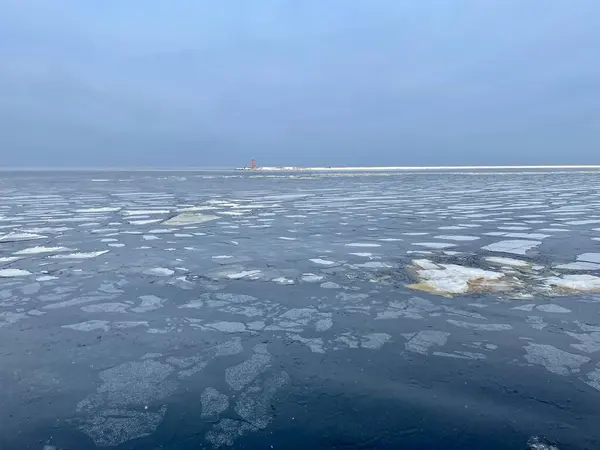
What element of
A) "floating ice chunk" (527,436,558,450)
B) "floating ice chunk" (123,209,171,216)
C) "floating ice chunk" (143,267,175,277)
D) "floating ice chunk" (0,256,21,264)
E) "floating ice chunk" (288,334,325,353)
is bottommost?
"floating ice chunk" (123,209,171,216)

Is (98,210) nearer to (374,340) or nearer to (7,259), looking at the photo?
(7,259)

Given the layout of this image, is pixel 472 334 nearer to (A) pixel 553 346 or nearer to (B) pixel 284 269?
(A) pixel 553 346

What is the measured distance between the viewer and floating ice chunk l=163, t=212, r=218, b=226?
1114cm

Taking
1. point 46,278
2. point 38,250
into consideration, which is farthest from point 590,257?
point 38,250

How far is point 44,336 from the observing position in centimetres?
404

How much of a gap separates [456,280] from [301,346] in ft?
8.72

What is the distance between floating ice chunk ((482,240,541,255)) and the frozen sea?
0.17 feet

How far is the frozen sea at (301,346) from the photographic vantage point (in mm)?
2752

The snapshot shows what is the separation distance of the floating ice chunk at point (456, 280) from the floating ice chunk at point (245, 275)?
6.62 ft

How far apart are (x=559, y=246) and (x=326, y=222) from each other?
200 inches

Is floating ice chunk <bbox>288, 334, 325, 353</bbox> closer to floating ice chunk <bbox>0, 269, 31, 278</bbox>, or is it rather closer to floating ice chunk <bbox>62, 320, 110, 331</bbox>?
floating ice chunk <bbox>62, 320, 110, 331</bbox>

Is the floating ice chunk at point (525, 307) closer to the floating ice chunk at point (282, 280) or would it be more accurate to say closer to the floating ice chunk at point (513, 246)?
the floating ice chunk at point (282, 280)

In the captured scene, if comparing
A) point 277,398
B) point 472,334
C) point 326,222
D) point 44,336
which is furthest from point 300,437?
point 326,222

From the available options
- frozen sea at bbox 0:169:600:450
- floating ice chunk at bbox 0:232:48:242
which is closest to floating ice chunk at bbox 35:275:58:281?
frozen sea at bbox 0:169:600:450
